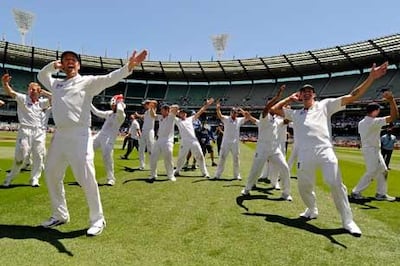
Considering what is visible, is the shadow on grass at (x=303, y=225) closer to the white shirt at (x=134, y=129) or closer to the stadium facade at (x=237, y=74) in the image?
the white shirt at (x=134, y=129)

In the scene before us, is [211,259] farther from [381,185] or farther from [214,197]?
[381,185]

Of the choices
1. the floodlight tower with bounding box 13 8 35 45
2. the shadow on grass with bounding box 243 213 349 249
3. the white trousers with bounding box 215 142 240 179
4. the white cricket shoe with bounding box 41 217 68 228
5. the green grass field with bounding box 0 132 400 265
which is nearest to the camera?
the green grass field with bounding box 0 132 400 265

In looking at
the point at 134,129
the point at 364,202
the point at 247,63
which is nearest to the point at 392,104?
the point at 364,202

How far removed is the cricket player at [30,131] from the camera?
9.23 m

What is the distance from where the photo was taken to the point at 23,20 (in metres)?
66.6

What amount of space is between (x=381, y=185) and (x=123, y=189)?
6390mm

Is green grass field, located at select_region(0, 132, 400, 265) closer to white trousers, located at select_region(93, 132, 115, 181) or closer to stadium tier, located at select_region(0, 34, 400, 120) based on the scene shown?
white trousers, located at select_region(93, 132, 115, 181)

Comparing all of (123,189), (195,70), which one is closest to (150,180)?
(123,189)

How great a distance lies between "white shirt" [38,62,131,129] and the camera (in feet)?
18.2

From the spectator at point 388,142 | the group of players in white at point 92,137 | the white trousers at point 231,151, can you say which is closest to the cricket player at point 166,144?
the white trousers at point 231,151

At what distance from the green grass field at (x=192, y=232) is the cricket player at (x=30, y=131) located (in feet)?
1.70

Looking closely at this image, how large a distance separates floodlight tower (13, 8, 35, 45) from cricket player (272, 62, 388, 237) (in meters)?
68.9

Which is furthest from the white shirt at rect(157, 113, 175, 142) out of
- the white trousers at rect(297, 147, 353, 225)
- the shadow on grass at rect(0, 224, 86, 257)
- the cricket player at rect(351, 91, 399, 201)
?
the shadow on grass at rect(0, 224, 86, 257)

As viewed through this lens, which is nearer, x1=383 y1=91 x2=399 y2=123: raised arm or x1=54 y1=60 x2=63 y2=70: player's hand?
x1=54 y1=60 x2=63 y2=70: player's hand
